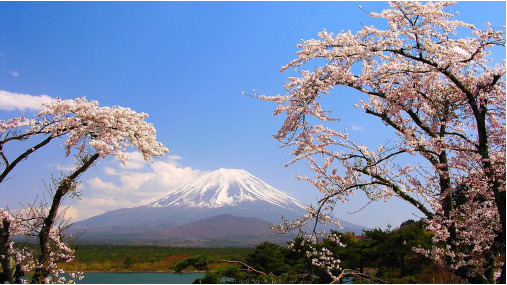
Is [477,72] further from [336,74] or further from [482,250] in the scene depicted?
[482,250]

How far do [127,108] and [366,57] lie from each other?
12.6 feet

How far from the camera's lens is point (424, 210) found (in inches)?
201

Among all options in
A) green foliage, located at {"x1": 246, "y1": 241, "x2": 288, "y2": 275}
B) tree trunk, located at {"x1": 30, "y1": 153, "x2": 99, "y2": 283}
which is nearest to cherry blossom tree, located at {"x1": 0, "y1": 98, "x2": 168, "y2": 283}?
tree trunk, located at {"x1": 30, "y1": 153, "x2": 99, "y2": 283}

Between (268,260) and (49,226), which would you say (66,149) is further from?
(268,260)

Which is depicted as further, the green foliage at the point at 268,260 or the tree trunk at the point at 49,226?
the green foliage at the point at 268,260

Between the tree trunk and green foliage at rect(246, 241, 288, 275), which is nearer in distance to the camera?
the tree trunk

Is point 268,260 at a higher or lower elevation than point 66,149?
lower

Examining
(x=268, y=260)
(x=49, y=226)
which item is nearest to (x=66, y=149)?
(x=49, y=226)

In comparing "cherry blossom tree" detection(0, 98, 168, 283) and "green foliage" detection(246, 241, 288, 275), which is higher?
"cherry blossom tree" detection(0, 98, 168, 283)

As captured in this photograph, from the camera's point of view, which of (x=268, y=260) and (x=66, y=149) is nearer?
(x=66, y=149)

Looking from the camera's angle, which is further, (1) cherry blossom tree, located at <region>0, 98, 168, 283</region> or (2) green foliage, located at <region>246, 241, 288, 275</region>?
(2) green foliage, located at <region>246, 241, 288, 275</region>

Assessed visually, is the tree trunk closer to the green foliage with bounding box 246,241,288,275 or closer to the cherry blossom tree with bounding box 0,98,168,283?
the cherry blossom tree with bounding box 0,98,168,283

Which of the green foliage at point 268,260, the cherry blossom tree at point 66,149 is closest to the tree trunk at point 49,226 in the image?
the cherry blossom tree at point 66,149

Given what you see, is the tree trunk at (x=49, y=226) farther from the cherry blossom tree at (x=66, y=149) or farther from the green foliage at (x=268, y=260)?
the green foliage at (x=268, y=260)
